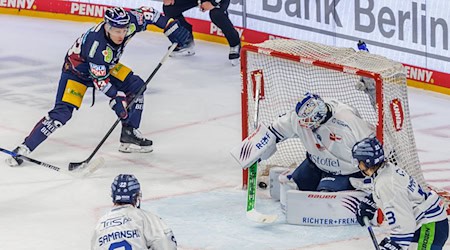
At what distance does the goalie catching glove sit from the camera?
7.45 m

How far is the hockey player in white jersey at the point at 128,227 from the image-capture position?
5109mm

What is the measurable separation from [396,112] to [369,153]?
160cm

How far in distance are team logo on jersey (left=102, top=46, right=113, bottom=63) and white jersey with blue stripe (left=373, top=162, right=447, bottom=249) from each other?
289 centimetres

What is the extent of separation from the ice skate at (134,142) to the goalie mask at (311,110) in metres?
2.03

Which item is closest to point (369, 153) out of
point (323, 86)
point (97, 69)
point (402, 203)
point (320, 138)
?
point (402, 203)

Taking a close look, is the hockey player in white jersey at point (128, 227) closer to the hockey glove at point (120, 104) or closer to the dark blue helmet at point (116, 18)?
the dark blue helmet at point (116, 18)

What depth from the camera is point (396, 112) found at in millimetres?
7172

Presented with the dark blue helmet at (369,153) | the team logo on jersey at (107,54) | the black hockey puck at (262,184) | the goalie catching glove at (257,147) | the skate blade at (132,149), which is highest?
the dark blue helmet at (369,153)

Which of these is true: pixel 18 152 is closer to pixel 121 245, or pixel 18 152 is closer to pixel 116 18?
pixel 116 18

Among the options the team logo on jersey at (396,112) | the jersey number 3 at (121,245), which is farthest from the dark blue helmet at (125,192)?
the team logo on jersey at (396,112)

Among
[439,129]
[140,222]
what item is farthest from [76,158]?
[140,222]

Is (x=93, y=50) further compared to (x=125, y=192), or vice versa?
(x=93, y=50)

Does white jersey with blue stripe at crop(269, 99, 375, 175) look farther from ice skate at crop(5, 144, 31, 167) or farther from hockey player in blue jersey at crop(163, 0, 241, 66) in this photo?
hockey player in blue jersey at crop(163, 0, 241, 66)

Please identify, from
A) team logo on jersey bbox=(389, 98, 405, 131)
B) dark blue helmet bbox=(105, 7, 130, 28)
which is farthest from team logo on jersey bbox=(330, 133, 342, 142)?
dark blue helmet bbox=(105, 7, 130, 28)
